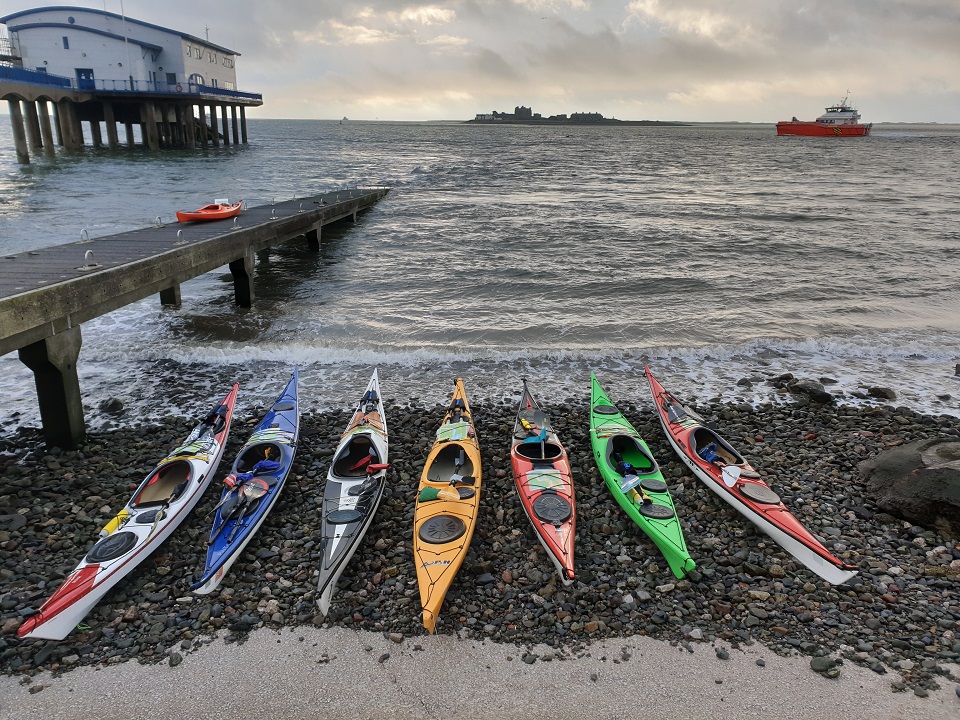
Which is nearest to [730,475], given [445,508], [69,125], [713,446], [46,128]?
[713,446]

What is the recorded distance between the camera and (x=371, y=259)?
72.7 feet

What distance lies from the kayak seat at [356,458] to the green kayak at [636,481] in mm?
3261

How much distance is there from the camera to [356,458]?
27.8 ft

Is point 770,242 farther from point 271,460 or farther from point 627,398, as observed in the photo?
point 271,460

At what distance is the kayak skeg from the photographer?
607 centimetres

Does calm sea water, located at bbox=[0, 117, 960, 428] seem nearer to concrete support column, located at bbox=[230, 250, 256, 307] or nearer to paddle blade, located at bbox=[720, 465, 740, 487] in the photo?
concrete support column, located at bbox=[230, 250, 256, 307]

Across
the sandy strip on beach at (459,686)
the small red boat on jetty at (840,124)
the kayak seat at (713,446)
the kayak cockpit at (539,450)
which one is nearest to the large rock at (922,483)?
the kayak seat at (713,446)

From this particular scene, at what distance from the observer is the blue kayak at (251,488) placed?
6422 millimetres

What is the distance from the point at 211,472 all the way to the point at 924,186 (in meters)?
54.7

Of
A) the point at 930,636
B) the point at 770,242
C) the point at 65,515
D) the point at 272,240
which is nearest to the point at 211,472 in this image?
the point at 65,515

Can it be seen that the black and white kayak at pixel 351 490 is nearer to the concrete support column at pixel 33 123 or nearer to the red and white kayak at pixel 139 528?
the red and white kayak at pixel 139 528

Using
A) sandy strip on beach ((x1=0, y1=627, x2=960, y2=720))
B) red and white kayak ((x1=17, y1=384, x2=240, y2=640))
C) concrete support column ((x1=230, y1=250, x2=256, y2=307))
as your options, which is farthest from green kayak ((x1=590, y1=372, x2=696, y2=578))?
concrete support column ((x1=230, y1=250, x2=256, y2=307))

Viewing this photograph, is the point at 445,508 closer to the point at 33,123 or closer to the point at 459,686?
the point at 459,686

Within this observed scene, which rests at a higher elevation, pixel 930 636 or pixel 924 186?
pixel 924 186
